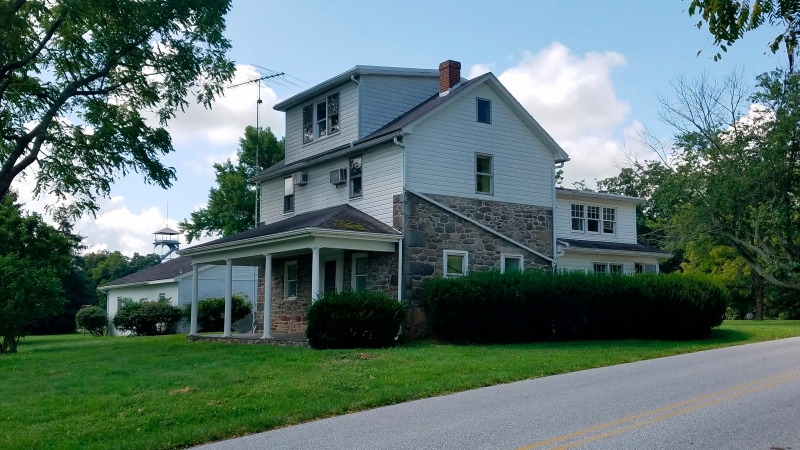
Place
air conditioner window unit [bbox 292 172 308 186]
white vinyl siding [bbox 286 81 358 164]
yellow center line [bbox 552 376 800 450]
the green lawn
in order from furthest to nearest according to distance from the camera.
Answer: air conditioner window unit [bbox 292 172 308 186], white vinyl siding [bbox 286 81 358 164], the green lawn, yellow center line [bbox 552 376 800 450]

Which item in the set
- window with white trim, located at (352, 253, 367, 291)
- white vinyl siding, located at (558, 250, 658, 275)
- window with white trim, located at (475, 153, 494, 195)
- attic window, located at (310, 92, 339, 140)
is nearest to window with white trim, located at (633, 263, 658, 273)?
white vinyl siding, located at (558, 250, 658, 275)

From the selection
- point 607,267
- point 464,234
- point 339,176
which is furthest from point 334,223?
point 607,267

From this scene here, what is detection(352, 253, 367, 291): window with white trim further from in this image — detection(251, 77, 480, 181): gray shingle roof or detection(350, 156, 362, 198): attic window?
detection(251, 77, 480, 181): gray shingle roof

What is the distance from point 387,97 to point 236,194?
79.9 ft

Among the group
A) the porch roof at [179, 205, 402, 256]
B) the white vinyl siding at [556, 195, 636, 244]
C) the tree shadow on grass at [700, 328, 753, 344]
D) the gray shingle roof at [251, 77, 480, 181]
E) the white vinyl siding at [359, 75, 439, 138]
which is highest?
the white vinyl siding at [359, 75, 439, 138]

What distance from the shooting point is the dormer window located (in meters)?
23.7

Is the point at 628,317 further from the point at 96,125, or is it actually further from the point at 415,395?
the point at 96,125

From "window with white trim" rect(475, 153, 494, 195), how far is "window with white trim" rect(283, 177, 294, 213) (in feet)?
21.1

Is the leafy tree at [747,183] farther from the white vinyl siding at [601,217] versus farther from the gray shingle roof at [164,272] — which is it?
the gray shingle roof at [164,272]

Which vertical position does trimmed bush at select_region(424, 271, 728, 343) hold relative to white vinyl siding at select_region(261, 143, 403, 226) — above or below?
below

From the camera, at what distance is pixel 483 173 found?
72.2 feet

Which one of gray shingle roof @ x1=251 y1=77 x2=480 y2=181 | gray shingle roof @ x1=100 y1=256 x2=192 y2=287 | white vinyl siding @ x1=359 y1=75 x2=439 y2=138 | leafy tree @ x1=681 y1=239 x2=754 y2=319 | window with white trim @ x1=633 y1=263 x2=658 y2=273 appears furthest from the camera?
leafy tree @ x1=681 y1=239 x2=754 y2=319

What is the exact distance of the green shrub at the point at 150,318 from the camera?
3412 centimetres

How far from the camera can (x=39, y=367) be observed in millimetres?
15852
